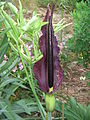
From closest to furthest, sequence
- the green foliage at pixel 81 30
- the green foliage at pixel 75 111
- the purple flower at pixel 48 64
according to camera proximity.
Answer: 1. the purple flower at pixel 48 64
2. the green foliage at pixel 75 111
3. the green foliage at pixel 81 30

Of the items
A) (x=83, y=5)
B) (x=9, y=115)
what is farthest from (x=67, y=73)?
(x=9, y=115)

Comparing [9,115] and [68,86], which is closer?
[9,115]

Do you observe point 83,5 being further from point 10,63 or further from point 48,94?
point 48,94

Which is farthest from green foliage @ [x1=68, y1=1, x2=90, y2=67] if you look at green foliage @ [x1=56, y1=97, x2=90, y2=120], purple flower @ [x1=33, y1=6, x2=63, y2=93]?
purple flower @ [x1=33, y1=6, x2=63, y2=93]

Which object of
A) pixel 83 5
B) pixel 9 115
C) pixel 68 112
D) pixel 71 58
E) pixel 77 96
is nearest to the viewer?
pixel 9 115

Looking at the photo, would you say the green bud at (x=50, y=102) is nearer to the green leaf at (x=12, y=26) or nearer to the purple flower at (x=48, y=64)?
the purple flower at (x=48, y=64)

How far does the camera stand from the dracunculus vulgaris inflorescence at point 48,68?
118 centimetres

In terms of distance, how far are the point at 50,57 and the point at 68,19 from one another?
362 cm

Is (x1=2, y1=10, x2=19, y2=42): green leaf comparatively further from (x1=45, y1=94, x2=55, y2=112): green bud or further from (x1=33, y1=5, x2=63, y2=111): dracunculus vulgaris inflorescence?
(x1=45, y1=94, x2=55, y2=112): green bud

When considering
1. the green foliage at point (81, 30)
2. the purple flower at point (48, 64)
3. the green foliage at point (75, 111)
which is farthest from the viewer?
the green foliage at point (81, 30)

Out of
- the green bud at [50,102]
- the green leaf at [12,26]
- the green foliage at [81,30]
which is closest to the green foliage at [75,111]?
the green foliage at [81,30]

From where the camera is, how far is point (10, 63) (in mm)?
2203

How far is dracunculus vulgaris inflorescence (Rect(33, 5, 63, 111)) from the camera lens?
1178mm

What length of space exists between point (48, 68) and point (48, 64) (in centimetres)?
2
